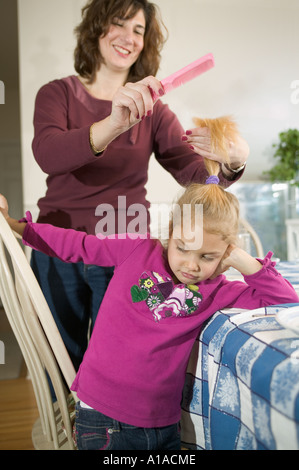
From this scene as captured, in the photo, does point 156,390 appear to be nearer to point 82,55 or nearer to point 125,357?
point 125,357

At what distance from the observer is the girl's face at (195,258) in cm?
71

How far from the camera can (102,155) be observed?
88 centimetres

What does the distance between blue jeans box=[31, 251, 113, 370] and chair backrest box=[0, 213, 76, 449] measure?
5.4 inches

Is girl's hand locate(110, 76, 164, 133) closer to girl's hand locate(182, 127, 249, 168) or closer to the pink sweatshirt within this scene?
girl's hand locate(182, 127, 249, 168)

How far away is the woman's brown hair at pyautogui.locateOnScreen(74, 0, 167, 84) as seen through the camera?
0.98 meters

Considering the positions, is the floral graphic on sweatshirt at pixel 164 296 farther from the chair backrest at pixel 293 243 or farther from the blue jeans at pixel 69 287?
the chair backrest at pixel 293 243

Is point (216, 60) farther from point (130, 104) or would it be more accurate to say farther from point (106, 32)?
point (130, 104)

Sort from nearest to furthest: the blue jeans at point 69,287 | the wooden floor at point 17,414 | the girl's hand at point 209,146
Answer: the girl's hand at point 209,146 < the blue jeans at point 69,287 < the wooden floor at point 17,414

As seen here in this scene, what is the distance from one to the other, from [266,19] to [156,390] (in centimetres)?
274

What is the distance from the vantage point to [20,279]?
703 millimetres

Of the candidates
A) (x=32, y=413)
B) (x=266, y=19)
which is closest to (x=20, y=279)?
(x=32, y=413)

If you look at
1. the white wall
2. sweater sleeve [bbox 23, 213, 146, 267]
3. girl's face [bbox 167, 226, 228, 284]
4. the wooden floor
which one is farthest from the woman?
the white wall

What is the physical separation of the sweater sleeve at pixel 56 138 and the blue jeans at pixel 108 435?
A: 0.44 metres

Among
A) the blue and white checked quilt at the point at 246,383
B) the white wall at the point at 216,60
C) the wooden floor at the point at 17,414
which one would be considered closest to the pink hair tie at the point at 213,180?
the blue and white checked quilt at the point at 246,383
